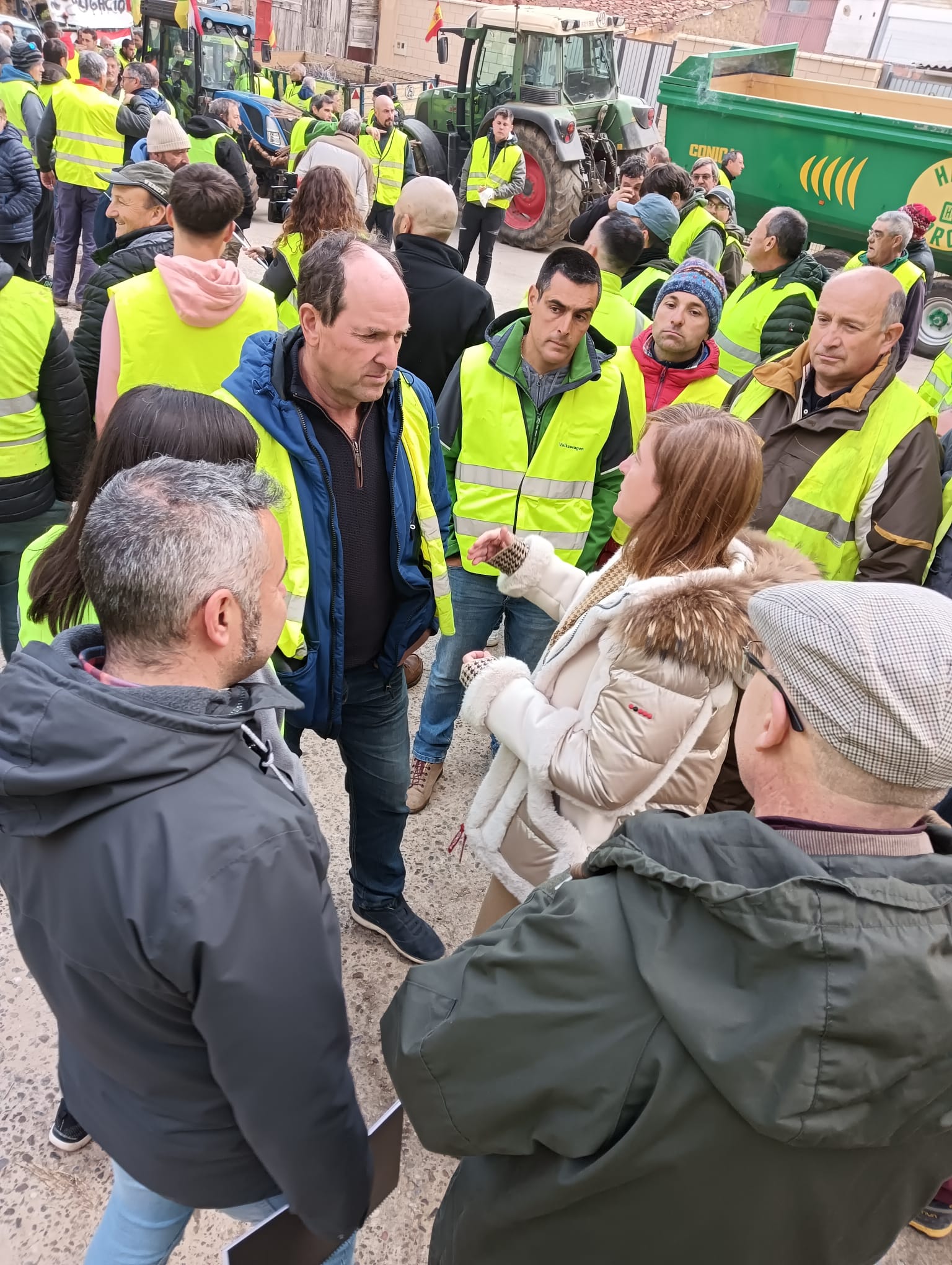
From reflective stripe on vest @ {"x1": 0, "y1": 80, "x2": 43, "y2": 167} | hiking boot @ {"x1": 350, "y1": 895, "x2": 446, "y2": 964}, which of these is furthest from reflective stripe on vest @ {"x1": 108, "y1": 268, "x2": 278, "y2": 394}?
reflective stripe on vest @ {"x1": 0, "y1": 80, "x2": 43, "y2": 167}

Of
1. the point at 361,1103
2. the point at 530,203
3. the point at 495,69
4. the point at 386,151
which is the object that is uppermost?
the point at 495,69

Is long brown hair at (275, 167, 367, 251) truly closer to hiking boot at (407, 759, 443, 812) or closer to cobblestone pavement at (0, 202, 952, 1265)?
hiking boot at (407, 759, 443, 812)

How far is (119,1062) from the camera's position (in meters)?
1.23

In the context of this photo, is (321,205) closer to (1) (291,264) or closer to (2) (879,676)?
(1) (291,264)

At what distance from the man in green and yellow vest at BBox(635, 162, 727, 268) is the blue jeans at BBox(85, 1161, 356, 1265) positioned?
6.05 m

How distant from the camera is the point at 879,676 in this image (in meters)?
0.98

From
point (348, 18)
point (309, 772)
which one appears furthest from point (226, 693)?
point (348, 18)

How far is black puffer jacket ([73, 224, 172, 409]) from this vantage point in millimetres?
3451

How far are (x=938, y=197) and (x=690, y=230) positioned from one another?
533cm

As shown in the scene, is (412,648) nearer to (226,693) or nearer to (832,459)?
(226,693)

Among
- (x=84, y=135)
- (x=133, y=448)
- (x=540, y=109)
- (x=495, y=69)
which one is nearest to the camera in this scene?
(x=133, y=448)

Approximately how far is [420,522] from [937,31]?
33.2 m

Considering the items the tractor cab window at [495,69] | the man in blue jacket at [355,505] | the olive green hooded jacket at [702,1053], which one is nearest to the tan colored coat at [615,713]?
the man in blue jacket at [355,505]

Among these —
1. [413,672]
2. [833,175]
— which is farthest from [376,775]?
[833,175]
